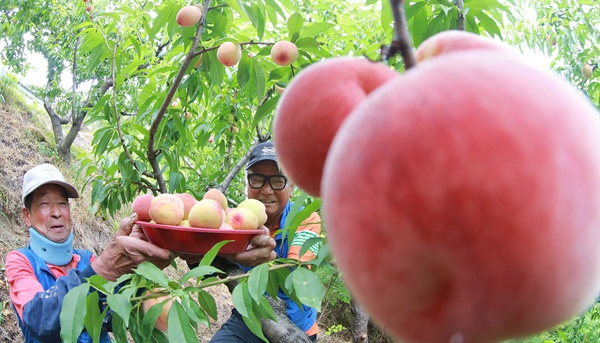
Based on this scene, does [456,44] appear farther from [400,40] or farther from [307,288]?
[307,288]

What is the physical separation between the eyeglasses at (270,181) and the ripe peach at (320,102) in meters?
1.83

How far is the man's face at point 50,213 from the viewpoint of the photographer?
2402 mm

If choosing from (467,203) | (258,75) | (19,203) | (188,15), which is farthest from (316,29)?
(19,203)

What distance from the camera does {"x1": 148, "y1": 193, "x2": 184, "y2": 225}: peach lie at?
1.51 metres

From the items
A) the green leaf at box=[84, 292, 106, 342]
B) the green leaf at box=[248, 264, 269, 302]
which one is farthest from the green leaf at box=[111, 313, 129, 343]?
the green leaf at box=[248, 264, 269, 302]

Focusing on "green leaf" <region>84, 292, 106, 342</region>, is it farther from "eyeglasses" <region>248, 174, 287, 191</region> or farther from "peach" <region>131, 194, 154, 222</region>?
"eyeglasses" <region>248, 174, 287, 191</region>

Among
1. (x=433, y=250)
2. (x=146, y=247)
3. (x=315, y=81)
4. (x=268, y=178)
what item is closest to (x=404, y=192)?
(x=433, y=250)

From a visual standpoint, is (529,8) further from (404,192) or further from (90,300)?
(404,192)

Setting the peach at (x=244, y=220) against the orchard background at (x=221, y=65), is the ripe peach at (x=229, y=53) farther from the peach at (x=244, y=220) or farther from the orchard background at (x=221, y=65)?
the peach at (x=244, y=220)

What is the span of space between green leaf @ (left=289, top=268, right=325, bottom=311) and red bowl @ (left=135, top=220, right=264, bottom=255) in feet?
1.03

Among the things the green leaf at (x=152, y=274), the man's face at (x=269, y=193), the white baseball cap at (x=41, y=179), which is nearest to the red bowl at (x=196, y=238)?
the green leaf at (x=152, y=274)

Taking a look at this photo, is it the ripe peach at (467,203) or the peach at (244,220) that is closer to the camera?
the ripe peach at (467,203)

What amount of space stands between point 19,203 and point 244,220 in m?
4.48

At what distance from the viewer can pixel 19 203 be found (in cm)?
516
